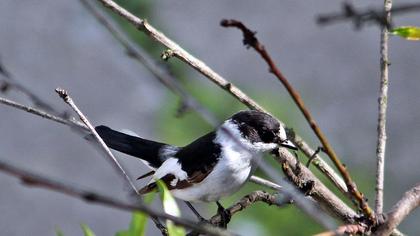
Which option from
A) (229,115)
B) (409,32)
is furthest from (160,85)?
(409,32)

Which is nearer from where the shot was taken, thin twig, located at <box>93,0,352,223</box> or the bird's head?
thin twig, located at <box>93,0,352,223</box>

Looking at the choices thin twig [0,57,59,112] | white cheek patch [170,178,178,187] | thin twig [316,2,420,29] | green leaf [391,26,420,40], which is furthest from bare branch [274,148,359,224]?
white cheek patch [170,178,178,187]

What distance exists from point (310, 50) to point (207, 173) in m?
4.15

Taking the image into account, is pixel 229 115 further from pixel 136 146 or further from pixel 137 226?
pixel 137 226

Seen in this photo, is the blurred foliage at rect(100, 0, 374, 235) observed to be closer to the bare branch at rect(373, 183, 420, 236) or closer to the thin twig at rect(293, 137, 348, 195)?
the thin twig at rect(293, 137, 348, 195)

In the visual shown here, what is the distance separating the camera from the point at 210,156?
2.62 m

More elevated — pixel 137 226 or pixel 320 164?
pixel 137 226

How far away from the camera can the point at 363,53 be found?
646cm

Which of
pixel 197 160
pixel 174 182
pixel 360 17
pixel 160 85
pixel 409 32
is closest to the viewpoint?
pixel 360 17

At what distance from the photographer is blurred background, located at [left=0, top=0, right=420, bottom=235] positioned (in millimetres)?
5223

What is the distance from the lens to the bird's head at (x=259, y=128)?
2.44m

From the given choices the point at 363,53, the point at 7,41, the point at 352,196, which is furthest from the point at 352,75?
the point at 352,196

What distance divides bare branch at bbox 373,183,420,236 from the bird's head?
43.3 inches

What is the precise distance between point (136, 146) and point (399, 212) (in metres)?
1.54
